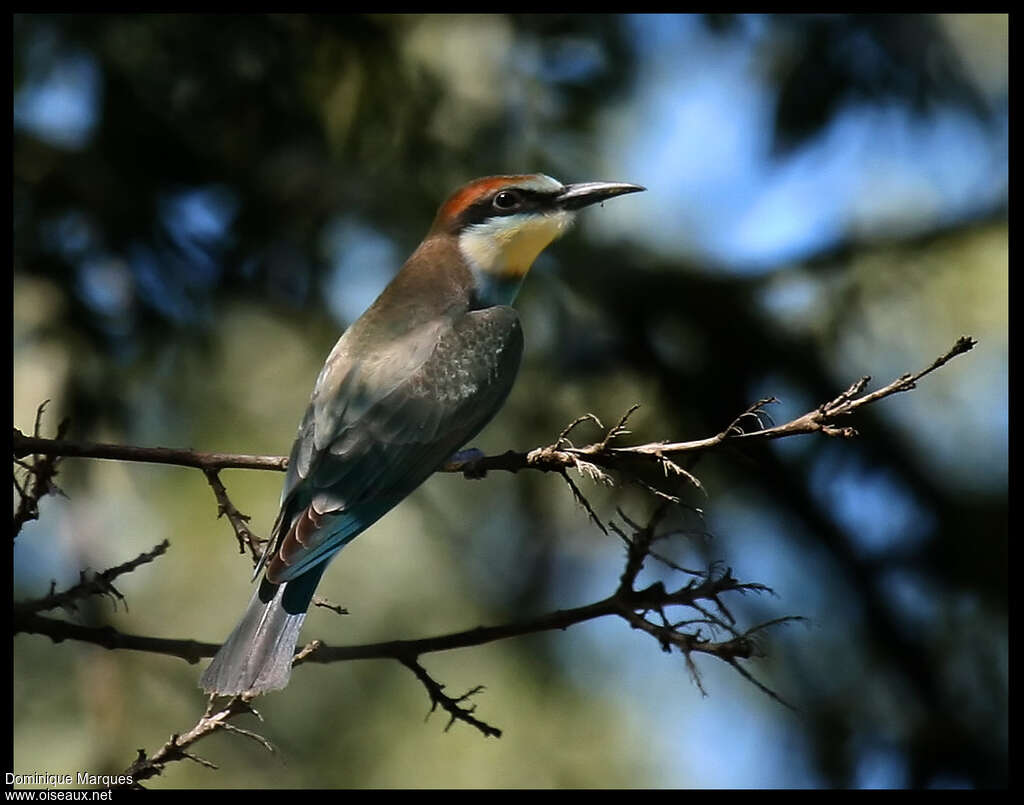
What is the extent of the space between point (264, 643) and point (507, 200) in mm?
1769

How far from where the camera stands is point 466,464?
10.2 feet

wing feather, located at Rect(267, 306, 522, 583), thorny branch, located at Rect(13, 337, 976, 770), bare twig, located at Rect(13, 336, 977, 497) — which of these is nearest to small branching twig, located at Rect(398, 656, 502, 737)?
thorny branch, located at Rect(13, 337, 976, 770)

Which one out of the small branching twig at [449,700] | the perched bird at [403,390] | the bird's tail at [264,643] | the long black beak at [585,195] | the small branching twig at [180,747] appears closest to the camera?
the small branching twig at [180,747]

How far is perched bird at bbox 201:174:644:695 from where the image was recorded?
9.84 feet

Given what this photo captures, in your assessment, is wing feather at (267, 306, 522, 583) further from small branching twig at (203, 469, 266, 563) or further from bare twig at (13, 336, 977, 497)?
bare twig at (13, 336, 977, 497)

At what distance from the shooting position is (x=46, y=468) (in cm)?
259

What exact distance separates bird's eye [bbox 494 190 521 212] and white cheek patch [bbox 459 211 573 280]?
0.03 meters

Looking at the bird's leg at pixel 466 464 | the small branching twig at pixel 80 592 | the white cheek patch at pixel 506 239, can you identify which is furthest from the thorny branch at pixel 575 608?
the white cheek patch at pixel 506 239

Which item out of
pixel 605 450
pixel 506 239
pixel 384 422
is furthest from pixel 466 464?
pixel 506 239

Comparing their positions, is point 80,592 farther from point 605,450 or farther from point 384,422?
point 384,422

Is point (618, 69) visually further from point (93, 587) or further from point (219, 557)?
point (93, 587)

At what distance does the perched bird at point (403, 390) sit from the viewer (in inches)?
118

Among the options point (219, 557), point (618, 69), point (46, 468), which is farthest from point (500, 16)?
point (46, 468)

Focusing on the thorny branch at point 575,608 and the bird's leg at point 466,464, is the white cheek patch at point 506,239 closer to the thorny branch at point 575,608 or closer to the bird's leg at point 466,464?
the bird's leg at point 466,464
